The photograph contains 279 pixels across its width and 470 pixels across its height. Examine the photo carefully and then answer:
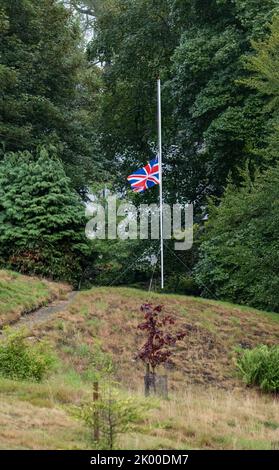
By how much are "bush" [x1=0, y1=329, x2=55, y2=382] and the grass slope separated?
3.38m

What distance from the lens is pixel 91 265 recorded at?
20.2 metres

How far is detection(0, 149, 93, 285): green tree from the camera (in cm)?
1884

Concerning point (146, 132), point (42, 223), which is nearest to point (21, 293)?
point (42, 223)

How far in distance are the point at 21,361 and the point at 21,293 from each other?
5915mm

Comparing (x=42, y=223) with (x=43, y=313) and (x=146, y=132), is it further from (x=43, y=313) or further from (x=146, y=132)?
(x=146, y=132)

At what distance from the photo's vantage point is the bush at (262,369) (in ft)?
41.8

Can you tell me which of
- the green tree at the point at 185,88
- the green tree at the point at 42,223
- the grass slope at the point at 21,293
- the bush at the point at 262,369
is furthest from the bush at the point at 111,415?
the green tree at the point at 185,88

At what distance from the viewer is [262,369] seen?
1296cm

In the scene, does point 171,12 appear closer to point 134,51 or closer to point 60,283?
point 134,51

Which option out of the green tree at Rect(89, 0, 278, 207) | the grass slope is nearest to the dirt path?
the grass slope

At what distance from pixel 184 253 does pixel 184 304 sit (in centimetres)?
859

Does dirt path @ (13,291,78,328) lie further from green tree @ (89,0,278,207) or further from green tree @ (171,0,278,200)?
green tree @ (171,0,278,200)

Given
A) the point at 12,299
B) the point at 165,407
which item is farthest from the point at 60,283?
the point at 165,407

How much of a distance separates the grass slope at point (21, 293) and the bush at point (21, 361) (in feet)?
11.1
